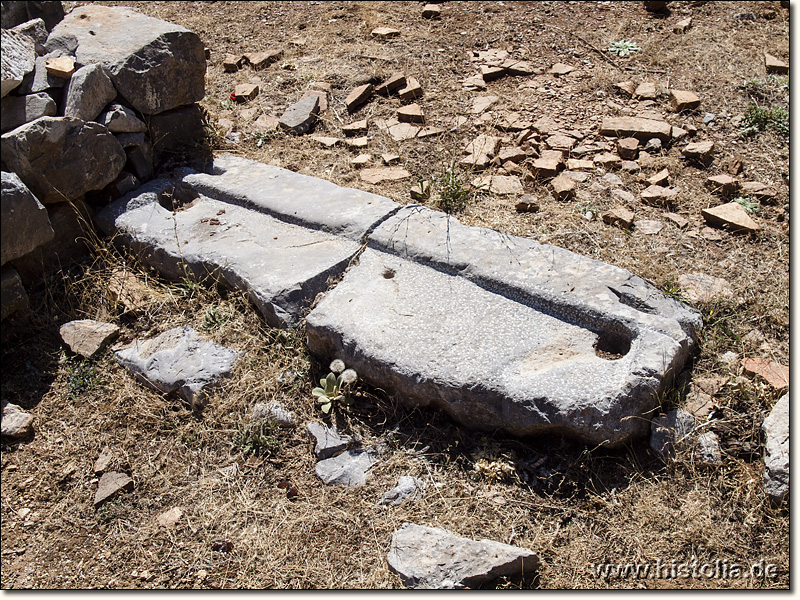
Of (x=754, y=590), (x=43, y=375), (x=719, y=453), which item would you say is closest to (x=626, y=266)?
(x=719, y=453)

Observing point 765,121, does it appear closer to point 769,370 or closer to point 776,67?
point 776,67

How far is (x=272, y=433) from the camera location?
2789 millimetres

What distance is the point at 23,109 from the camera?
3371 millimetres

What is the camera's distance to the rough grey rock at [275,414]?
9.20ft

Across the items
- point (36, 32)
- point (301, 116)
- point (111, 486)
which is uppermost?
point (36, 32)

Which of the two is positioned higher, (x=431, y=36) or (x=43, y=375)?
(x=431, y=36)

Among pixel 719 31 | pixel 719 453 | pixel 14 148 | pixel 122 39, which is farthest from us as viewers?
pixel 719 31

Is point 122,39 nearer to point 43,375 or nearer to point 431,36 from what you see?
point 43,375

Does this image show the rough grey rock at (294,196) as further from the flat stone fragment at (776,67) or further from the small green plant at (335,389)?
the flat stone fragment at (776,67)

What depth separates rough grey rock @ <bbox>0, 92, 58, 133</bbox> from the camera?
334cm

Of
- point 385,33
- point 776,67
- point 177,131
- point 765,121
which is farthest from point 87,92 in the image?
point 776,67

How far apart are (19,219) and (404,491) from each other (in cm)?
207

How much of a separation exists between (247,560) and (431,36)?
4334 millimetres

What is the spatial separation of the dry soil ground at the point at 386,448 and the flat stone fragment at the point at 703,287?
0.09ft
